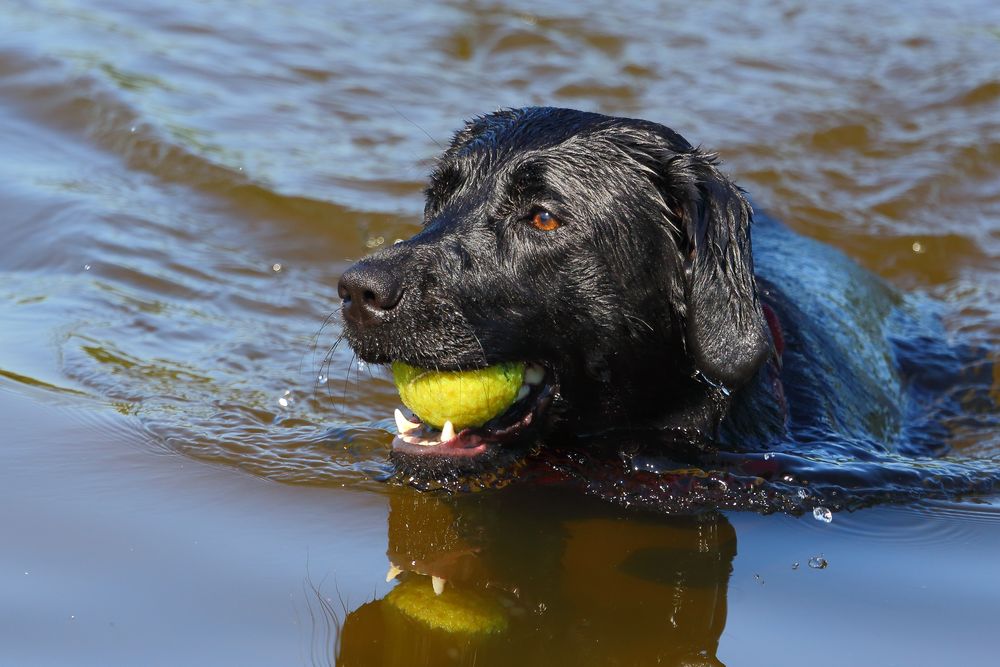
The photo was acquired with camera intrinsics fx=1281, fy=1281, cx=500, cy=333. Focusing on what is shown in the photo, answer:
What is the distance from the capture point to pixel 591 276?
441cm

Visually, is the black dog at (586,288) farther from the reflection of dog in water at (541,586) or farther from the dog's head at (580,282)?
the reflection of dog in water at (541,586)

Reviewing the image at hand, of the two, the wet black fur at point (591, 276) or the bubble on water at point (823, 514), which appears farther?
the bubble on water at point (823, 514)

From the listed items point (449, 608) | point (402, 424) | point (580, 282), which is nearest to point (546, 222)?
point (580, 282)

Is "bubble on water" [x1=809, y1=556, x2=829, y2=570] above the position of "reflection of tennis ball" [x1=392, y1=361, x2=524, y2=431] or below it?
below

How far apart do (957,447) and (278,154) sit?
16.1 feet

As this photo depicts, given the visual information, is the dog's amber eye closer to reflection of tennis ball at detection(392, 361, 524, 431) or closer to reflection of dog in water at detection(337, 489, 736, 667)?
reflection of tennis ball at detection(392, 361, 524, 431)

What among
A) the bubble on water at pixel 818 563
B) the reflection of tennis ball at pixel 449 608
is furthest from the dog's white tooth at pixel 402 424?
the bubble on water at pixel 818 563

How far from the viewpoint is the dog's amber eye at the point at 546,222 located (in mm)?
4426

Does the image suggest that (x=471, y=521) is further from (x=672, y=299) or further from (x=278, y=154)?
(x=278, y=154)

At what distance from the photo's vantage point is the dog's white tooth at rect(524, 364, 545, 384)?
446 cm

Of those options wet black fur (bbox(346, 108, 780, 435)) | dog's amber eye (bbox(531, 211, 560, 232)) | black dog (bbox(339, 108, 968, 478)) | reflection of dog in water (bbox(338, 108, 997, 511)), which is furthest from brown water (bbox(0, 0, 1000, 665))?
dog's amber eye (bbox(531, 211, 560, 232))

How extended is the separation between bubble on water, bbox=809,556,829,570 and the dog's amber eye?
1.42 meters

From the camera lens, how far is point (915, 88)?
35.7ft

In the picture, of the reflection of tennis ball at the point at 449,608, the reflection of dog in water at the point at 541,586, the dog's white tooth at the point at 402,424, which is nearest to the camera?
the reflection of dog in water at the point at 541,586
